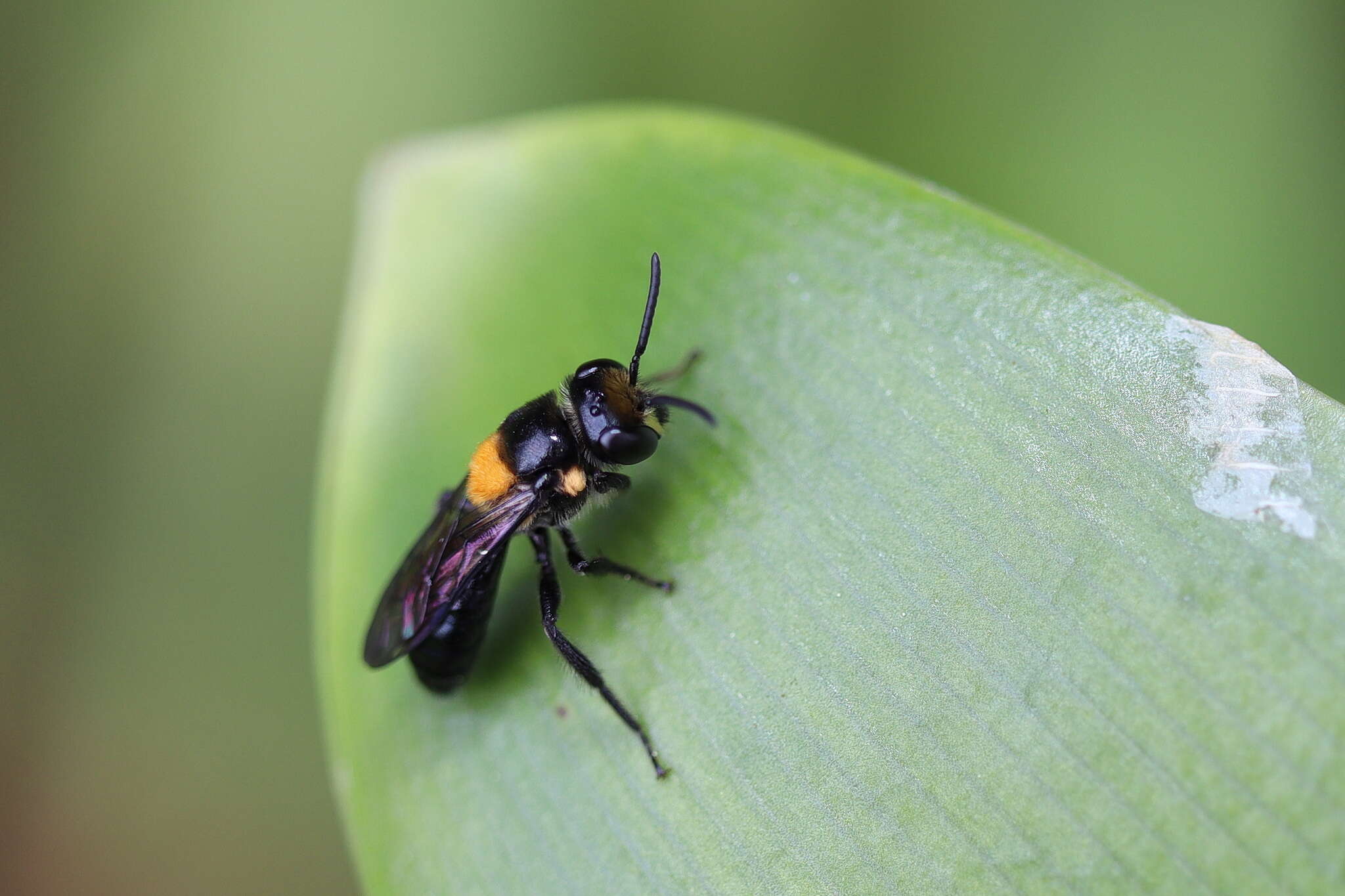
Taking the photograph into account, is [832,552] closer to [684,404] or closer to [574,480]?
[684,404]

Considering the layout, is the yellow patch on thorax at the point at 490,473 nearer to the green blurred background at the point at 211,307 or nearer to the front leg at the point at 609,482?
the front leg at the point at 609,482

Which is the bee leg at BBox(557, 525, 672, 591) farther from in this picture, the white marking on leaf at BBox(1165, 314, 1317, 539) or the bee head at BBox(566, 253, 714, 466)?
the white marking on leaf at BBox(1165, 314, 1317, 539)

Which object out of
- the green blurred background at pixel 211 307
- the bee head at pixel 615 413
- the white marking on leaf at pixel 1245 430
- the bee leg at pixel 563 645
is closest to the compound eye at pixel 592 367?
the bee head at pixel 615 413

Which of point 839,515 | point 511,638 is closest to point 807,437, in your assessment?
point 839,515

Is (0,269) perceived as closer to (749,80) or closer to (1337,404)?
(749,80)

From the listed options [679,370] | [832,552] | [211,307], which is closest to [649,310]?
[679,370]

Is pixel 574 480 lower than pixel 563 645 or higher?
higher
